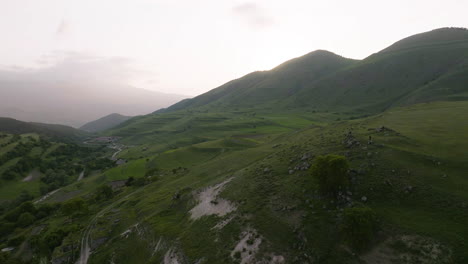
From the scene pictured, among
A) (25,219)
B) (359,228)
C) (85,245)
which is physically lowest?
(25,219)

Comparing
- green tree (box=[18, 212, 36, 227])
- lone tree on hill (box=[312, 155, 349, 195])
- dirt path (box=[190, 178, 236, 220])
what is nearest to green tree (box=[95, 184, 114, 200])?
green tree (box=[18, 212, 36, 227])

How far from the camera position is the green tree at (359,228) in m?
25.1

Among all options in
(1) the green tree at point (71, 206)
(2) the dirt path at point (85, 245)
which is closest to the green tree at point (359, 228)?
(2) the dirt path at point (85, 245)

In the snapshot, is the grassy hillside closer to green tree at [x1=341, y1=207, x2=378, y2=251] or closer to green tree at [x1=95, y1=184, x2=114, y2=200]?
green tree at [x1=341, y1=207, x2=378, y2=251]

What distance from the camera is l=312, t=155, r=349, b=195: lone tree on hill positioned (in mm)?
32562

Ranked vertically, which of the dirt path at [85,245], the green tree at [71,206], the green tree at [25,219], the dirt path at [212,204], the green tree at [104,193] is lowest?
the green tree at [25,219]

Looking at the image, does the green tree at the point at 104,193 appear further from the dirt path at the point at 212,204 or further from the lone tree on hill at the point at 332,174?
the lone tree on hill at the point at 332,174

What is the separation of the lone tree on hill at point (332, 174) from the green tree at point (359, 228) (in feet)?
20.0

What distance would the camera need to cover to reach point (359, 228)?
2522cm

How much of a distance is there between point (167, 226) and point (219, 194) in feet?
39.9

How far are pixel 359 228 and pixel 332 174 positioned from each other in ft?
28.9

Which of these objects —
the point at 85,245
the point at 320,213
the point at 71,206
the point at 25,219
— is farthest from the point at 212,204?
the point at 25,219

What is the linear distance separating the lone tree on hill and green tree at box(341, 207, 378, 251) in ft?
20.0

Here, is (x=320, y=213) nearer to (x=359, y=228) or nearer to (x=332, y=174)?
Answer: (x=332, y=174)
